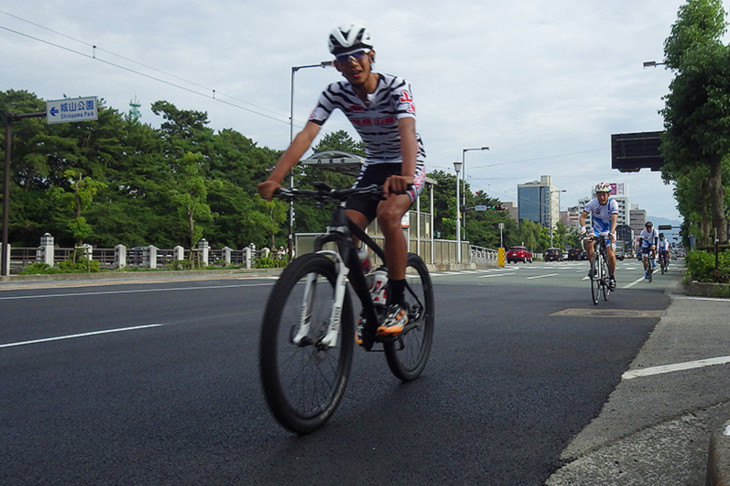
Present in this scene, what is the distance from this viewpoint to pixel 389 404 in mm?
3391

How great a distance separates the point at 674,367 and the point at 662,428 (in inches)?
61.2

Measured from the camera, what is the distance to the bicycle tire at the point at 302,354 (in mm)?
2641

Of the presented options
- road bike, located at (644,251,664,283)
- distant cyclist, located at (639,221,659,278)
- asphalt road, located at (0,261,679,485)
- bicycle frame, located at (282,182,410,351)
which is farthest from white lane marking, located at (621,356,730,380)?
distant cyclist, located at (639,221,659,278)

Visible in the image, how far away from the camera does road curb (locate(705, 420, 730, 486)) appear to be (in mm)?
1929

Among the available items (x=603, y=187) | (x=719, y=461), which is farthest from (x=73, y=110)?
(x=719, y=461)

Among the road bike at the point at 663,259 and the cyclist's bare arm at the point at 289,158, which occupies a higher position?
the cyclist's bare arm at the point at 289,158

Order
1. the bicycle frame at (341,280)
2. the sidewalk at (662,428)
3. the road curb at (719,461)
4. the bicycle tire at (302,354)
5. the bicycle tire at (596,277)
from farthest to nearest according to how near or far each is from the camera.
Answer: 1. the bicycle tire at (596,277)
2. the bicycle frame at (341,280)
3. the bicycle tire at (302,354)
4. the sidewalk at (662,428)
5. the road curb at (719,461)

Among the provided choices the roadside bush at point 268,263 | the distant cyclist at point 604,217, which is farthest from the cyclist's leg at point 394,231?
the roadside bush at point 268,263

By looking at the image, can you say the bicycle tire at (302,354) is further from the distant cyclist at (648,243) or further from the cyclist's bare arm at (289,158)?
the distant cyclist at (648,243)

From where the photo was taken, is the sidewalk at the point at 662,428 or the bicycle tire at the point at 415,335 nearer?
the sidewalk at the point at 662,428

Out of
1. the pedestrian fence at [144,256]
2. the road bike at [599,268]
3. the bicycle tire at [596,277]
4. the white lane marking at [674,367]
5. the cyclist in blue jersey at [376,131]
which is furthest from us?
the pedestrian fence at [144,256]

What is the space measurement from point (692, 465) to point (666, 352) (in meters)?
2.73

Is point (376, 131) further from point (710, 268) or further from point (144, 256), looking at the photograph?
point (144, 256)

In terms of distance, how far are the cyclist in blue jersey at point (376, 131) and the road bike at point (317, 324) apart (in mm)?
131
